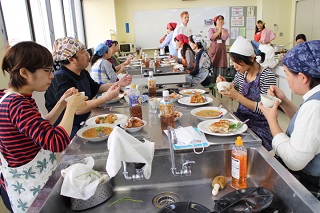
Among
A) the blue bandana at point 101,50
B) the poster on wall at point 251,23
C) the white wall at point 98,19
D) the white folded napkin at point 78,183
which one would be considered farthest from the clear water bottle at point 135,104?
the poster on wall at point 251,23

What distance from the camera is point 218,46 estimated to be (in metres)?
5.82

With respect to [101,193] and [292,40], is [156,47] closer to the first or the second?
[292,40]

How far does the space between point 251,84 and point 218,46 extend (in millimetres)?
4112

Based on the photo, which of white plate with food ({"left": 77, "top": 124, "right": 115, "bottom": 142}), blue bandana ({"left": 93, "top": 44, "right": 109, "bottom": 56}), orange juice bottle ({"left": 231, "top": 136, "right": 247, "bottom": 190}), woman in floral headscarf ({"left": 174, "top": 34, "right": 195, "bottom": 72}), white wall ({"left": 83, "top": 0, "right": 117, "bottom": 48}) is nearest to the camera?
orange juice bottle ({"left": 231, "top": 136, "right": 247, "bottom": 190})

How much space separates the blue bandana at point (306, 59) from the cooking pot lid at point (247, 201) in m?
0.58

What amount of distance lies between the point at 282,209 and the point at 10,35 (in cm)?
311

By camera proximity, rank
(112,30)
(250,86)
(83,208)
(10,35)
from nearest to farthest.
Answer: (83,208) < (250,86) < (10,35) < (112,30)

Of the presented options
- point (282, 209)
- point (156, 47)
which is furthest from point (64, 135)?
point (156, 47)

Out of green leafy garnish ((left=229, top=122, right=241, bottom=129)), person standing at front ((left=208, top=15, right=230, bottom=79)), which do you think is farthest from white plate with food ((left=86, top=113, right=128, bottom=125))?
person standing at front ((left=208, top=15, right=230, bottom=79))

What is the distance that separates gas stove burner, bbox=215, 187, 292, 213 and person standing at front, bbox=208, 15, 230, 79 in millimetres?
4934

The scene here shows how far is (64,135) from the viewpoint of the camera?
1136 millimetres

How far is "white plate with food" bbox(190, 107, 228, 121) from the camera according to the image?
159 cm

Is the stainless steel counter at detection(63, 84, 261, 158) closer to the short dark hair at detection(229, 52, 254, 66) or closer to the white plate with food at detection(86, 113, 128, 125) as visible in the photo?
the white plate with food at detection(86, 113, 128, 125)

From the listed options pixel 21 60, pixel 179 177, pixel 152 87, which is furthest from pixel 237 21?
pixel 21 60
